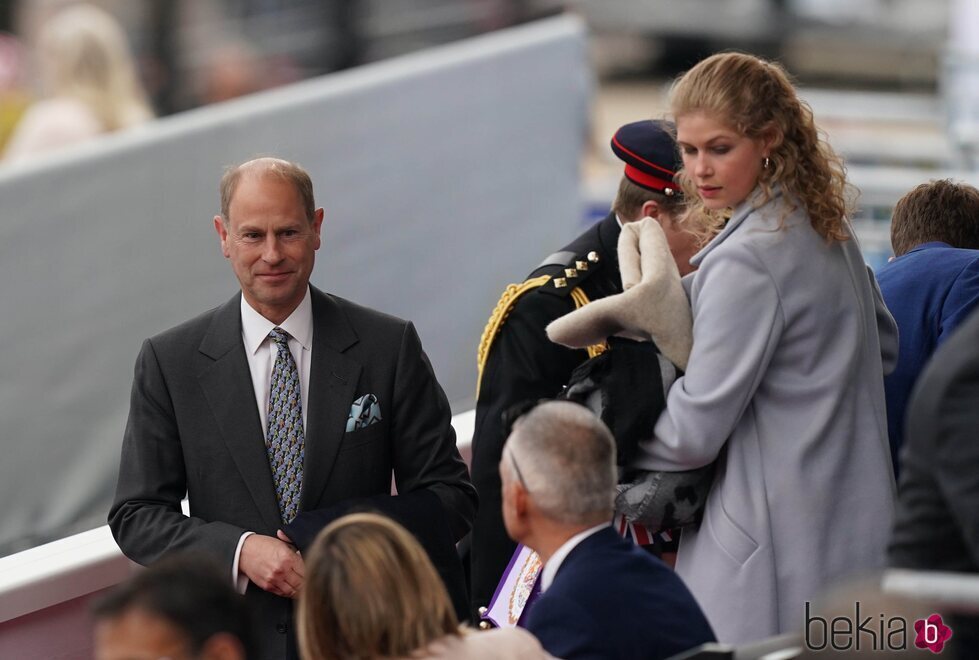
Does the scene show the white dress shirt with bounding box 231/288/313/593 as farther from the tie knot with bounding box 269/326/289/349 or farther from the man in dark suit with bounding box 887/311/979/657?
the man in dark suit with bounding box 887/311/979/657

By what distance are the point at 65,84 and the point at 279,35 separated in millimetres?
6261

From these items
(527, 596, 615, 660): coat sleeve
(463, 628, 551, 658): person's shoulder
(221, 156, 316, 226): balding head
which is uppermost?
(221, 156, 316, 226): balding head

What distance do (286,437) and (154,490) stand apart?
30cm

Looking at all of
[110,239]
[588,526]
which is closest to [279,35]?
[110,239]

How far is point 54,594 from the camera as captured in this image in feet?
13.5

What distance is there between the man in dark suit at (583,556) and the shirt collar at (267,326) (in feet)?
2.36

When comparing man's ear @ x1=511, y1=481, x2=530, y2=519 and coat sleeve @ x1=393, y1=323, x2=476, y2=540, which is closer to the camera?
man's ear @ x1=511, y1=481, x2=530, y2=519

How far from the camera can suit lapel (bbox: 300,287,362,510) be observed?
347 cm

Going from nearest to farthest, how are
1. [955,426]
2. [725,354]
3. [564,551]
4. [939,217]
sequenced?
[955,426]
[564,551]
[725,354]
[939,217]

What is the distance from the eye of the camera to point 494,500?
13.3 ft

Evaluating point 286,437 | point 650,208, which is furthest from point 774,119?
point 286,437

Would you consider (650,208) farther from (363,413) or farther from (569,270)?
(363,413)

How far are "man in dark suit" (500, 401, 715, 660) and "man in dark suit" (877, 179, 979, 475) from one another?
3.59ft

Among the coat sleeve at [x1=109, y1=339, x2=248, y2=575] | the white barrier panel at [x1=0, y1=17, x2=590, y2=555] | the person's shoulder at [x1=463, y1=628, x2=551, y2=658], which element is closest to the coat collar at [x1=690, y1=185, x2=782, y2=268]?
the person's shoulder at [x1=463, y1=628, x2=551, y2=658]
